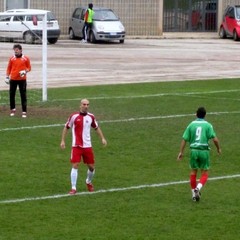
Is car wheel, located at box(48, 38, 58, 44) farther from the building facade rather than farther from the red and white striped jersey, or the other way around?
the red and white striped jersey

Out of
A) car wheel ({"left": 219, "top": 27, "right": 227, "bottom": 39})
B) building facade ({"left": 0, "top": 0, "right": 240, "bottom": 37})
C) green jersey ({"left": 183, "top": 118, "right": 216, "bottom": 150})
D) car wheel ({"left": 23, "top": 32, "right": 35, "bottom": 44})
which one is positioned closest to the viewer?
green jersey ({"left": 183, "top": 118, "right": 216, "bottom": 150})

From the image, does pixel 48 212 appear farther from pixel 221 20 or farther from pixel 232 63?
pixel 221 20

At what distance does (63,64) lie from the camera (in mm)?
40250

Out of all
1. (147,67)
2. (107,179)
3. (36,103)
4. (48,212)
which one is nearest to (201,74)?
(147,67)

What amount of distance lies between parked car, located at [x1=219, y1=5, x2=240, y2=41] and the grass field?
30955 mm

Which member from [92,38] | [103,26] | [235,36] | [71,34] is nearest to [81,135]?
[103,26]

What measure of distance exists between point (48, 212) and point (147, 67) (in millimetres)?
26208

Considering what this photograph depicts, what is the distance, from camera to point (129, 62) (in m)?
42.0

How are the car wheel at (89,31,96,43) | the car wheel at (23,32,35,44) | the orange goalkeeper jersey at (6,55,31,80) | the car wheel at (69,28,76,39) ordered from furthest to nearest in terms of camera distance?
the car wheel at (69,28,76,39), the car wheel at (89,31,96,43), the car wheel at (23,32,35,44), the orange goalkeeper jersey at (6,55,31,80)

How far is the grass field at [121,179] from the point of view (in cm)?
1338

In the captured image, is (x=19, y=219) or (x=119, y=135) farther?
(x=119, y=135)

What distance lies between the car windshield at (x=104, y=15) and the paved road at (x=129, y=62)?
1464 mm

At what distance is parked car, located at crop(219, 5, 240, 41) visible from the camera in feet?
192

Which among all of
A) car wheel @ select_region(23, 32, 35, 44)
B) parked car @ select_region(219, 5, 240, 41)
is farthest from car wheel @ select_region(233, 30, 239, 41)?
car wheel @ select_region(23, 32, 35, 44)
